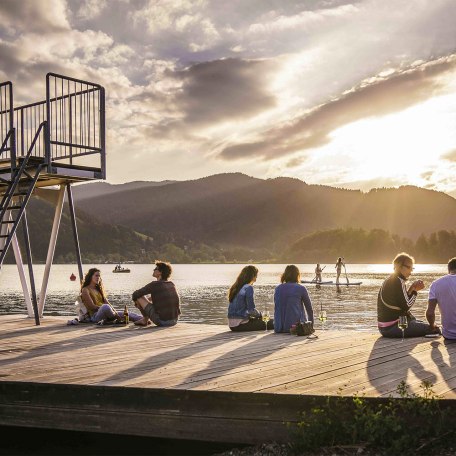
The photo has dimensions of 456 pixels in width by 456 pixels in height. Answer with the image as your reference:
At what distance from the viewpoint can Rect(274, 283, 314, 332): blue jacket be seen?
12578mm

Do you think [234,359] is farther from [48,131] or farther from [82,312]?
[48,131]

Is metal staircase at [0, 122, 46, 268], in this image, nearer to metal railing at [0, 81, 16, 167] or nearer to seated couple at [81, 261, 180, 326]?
metal railing at [0, 81, 16, 167]

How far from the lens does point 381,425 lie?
5984mm

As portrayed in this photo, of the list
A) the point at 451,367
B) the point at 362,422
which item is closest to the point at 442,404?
the point at 362,422

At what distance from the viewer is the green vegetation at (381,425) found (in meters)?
5.89

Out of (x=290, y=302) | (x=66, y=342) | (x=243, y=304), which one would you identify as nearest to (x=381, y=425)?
(x=290, y=302)

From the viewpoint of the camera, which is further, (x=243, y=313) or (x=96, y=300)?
(x=96, y=300)

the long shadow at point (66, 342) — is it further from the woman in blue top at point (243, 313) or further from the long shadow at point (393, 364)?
the long shadow at point (393, 364)

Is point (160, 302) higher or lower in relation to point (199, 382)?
higher

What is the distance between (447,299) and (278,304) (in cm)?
341

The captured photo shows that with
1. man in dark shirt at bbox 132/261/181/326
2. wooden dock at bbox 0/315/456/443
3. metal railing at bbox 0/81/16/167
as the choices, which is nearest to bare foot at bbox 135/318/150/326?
man in dark shirt at bbox 132/261/181/326

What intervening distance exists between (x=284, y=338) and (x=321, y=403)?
554 cm

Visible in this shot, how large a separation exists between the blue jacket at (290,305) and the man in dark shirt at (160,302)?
2.74 metres

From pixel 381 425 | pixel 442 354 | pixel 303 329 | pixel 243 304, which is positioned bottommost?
pixel 381 425
